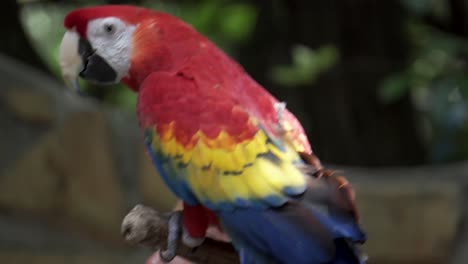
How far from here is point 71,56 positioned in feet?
2.79

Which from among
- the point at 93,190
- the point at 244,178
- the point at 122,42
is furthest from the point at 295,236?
the point at 93,190

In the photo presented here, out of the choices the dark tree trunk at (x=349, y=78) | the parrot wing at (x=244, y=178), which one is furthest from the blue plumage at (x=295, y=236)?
the dark tree trunk at (x=349, y=78)

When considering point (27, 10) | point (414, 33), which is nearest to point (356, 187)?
point (414, 33)

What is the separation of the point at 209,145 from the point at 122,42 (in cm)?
15

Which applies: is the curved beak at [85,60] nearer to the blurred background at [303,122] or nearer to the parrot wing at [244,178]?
the parrot wing at [244,178]

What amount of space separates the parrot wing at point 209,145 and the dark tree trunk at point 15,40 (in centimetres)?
107

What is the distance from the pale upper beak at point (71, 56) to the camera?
2.77 ft

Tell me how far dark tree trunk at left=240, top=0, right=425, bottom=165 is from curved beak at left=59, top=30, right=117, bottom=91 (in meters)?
0.99

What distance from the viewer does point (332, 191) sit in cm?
72

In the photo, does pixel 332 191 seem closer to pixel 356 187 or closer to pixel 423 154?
pixel 356 187

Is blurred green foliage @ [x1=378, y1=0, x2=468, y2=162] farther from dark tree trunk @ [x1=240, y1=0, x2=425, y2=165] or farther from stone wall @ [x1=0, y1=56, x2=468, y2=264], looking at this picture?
stone wall @ [x1=0, y1=56, x2=468, y2=264]

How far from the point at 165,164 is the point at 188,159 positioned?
3 cm

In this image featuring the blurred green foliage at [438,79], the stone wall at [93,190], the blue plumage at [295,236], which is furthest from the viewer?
the blurred green foliage at [438,79]

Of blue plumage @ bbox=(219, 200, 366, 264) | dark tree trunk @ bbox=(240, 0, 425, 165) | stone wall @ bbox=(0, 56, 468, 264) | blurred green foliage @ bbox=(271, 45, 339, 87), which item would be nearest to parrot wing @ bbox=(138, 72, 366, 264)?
blue plumage @ bbox=(219, 200, 366, 264)
